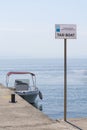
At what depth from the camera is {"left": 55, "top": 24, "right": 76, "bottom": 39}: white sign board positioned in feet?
34.5

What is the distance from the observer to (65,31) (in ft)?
34.7

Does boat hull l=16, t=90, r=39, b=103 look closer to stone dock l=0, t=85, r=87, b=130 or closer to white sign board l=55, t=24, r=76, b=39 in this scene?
stone dock l=0, t=85, r=87, b=130

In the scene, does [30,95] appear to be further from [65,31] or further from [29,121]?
[65,31]

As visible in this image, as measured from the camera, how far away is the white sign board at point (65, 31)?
414 inches

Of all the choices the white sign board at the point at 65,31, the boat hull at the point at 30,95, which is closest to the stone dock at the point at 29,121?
the white sign board at the point at 65,31

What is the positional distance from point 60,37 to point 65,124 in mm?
2310

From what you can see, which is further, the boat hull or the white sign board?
the boat hull

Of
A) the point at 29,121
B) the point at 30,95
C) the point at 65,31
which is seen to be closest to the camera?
the point at 65,31

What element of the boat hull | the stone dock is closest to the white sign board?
the stone dock

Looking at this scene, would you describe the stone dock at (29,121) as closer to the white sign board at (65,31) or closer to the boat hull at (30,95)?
the white sign board at (65,31)

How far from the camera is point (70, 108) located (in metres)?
33.6

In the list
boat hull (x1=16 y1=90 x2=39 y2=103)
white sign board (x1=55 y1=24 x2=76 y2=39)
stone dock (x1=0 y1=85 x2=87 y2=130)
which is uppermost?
white sign board (x1=55 y1=24 x2=76 y2=39)

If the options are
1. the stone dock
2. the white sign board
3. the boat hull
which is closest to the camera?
the stone dock

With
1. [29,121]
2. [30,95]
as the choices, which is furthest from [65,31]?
[30,95]
